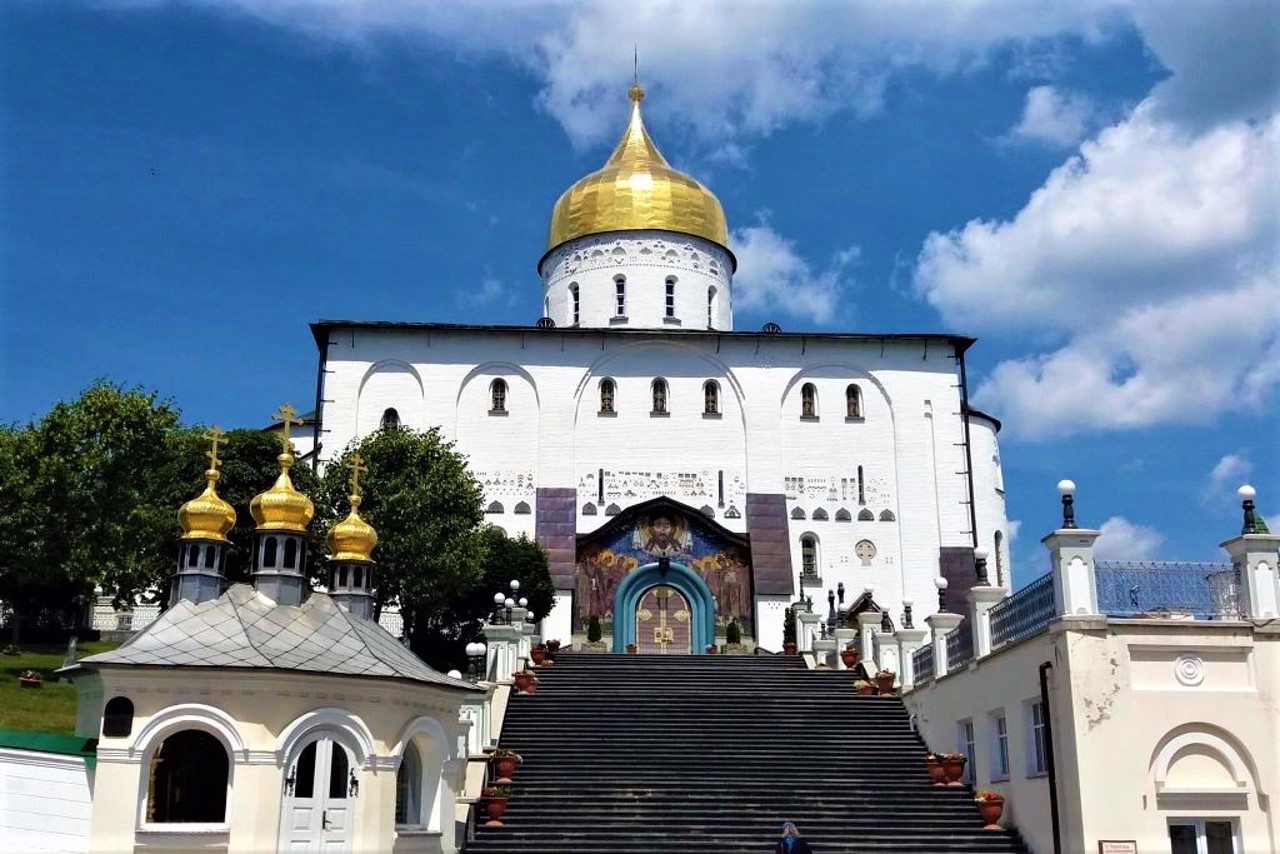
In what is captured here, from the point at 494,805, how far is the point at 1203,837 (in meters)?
9.42

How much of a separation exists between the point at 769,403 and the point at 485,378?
32.2 feet

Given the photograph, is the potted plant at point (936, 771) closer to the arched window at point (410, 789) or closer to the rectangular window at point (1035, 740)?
the rectangular window at point (1035, 740)

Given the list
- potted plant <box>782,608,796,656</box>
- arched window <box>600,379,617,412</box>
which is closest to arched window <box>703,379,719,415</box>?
arched window <box>600,379,617,412</box>

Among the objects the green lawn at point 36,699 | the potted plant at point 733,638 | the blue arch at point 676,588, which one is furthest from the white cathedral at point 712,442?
the green lawn at point 36,699

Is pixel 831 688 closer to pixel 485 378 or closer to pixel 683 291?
pixel 485 378

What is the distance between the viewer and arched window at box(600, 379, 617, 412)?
43.4 m

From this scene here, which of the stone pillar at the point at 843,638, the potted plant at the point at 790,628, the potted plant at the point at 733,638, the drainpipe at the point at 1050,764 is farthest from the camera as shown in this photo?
the potted plant at the point at 733,638

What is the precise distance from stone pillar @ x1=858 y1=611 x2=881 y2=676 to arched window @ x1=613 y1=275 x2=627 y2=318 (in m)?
21.3

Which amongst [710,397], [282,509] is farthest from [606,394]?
[282,509]

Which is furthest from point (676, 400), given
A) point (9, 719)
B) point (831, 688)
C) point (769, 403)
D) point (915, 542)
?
point (9, 719)

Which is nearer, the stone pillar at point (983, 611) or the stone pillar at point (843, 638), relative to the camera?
the stone pillar at point (983, 611)

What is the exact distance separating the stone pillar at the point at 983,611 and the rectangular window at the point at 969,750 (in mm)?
1425

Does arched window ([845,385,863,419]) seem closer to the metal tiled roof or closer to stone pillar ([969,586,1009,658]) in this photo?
stone pillar ([969,586,1009,658])

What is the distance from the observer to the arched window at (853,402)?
144 ft
